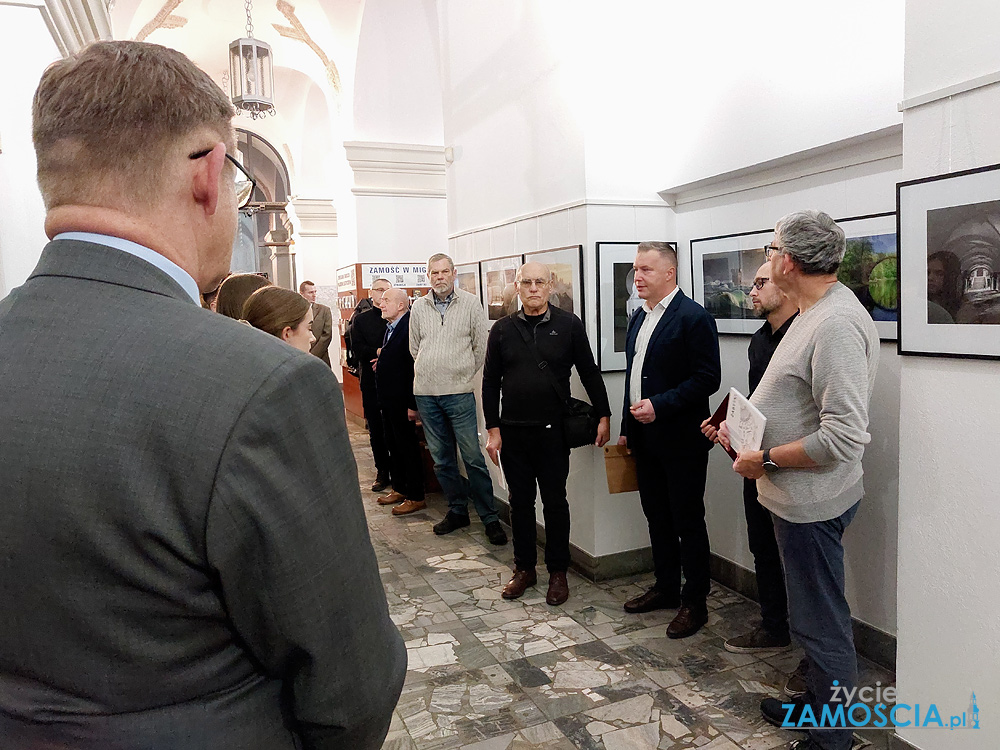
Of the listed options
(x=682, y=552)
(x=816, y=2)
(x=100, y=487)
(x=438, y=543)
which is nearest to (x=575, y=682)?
(x=682, y=552)

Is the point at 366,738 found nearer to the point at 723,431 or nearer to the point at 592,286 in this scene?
the point at 723,431

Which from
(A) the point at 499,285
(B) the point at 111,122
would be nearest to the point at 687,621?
(A) the point at 499,285

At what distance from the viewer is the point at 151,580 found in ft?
2.55

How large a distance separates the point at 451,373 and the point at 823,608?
3151mm

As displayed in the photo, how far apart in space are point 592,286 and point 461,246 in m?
2.15

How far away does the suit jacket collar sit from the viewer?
82 cm

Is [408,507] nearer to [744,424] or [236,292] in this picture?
[236,292]

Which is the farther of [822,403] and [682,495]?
[682,495]

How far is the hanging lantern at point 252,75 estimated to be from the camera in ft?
23.5

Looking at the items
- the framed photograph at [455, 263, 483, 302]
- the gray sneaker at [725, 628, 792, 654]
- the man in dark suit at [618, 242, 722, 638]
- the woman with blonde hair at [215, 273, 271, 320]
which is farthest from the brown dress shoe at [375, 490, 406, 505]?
the woman with blonde hair at [215, 273, 271, 320]

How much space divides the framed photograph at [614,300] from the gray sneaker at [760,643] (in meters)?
1.62

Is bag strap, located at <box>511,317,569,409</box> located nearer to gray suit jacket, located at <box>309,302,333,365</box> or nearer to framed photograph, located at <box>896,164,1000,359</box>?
framed photograph, located at <box>896,164,1000,359</box>

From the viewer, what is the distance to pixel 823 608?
7.68ft

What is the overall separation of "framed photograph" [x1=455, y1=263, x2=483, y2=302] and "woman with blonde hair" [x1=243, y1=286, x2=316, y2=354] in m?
3.13
